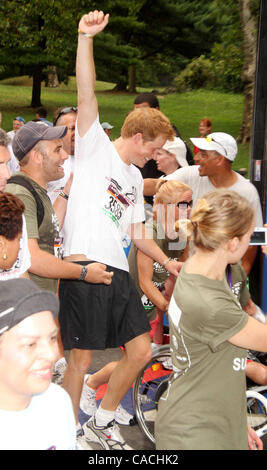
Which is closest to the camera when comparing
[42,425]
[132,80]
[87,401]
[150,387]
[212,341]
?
[42,425]

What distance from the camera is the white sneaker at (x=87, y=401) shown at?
176 inches

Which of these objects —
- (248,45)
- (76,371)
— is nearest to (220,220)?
(76,371)

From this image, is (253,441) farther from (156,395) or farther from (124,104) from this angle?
(124,104)

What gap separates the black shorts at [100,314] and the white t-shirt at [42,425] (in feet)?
5.78

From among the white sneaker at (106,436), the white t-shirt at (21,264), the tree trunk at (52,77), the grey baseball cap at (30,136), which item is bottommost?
the white sneaker at (106,436)

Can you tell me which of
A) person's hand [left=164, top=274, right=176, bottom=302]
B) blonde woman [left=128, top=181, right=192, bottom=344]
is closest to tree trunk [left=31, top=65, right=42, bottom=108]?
blonde woman [left=128, top=181, right=192, bottom=344]

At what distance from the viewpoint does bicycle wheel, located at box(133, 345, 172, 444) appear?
4418mm

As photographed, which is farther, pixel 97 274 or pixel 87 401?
pixel 87 401

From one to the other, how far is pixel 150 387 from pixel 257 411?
32.4 inches

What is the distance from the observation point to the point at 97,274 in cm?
377

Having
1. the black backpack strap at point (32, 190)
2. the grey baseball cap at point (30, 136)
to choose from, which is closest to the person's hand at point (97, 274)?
A: the black backpack strap at point (32, 190)

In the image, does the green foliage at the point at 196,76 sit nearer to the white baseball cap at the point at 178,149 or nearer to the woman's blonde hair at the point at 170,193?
the white baseball cap at the point at 178,149

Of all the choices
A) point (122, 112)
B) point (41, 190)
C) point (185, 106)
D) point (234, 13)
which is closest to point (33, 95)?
point (122, 112)
